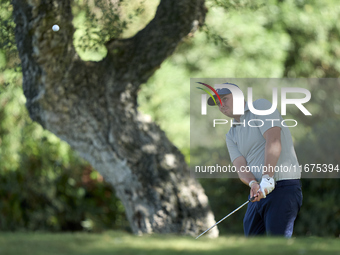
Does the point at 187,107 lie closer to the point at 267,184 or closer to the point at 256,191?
the point at 256,191

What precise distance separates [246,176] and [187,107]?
5.69m

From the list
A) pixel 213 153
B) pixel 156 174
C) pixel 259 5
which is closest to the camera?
pixel 156 174

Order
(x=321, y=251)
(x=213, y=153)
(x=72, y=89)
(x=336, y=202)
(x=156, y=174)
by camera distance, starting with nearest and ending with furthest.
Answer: (x=321, y=251)
(x=72, y=89)
(x=156, y=174)
(x=336, y=202)
(x=213, y=153)

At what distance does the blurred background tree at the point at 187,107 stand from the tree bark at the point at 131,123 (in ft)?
1.01

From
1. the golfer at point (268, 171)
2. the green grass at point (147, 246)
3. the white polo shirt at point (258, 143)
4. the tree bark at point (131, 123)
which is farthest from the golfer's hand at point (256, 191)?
the tree bark at point (131, 123)

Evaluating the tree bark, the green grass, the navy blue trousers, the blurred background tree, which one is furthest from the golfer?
the blurred background tree

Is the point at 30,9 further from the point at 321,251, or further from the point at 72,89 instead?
the point at 321,251

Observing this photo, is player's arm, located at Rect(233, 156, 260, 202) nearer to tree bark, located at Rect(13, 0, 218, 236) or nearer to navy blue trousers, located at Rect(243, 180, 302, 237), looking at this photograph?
navy blue trousers, located at Rect(243, 180, 302, 237)

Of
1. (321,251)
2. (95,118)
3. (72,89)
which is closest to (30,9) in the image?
(72,89)

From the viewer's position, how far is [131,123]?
4.56 m

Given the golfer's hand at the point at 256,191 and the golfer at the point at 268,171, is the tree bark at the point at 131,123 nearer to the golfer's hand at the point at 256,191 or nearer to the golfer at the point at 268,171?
the golfer at the point at 268,171

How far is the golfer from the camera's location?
3.20m

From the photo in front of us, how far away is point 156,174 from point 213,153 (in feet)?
8.59

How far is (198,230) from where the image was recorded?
4.60 m
